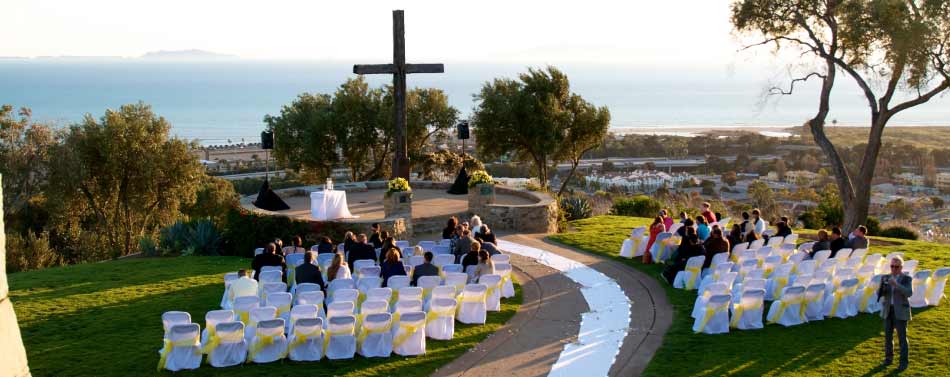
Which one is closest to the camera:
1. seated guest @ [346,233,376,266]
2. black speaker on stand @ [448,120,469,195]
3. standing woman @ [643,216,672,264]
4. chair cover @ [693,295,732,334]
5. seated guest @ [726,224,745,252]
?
chair cover @ [693,295,732,334]

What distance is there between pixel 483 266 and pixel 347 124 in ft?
68.4

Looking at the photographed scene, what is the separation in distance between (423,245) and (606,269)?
4.07 metres

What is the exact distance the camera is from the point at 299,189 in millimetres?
27422

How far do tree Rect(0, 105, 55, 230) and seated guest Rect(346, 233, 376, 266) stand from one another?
20.8 meters

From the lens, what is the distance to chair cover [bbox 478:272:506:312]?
47.8 feet

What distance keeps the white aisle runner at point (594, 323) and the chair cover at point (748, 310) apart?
1.75 meters

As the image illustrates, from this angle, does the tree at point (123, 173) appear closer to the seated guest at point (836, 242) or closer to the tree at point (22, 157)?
the tree at point (22, 157)

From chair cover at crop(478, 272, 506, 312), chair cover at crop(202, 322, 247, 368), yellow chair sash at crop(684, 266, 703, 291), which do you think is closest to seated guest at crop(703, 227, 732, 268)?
yellow chair sash at crop(684, 266, 703, 291)

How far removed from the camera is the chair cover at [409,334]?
1218 centimetres

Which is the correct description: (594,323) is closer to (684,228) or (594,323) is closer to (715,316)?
(715,316)

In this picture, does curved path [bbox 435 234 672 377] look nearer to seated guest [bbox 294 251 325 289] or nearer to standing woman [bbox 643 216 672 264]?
standing woman [bbox 643 216 672 264]

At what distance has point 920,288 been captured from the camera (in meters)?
15.2

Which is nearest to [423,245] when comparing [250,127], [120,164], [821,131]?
[120,164]

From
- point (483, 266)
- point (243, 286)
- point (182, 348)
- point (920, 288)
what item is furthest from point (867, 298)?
Result: point (182, 348)
